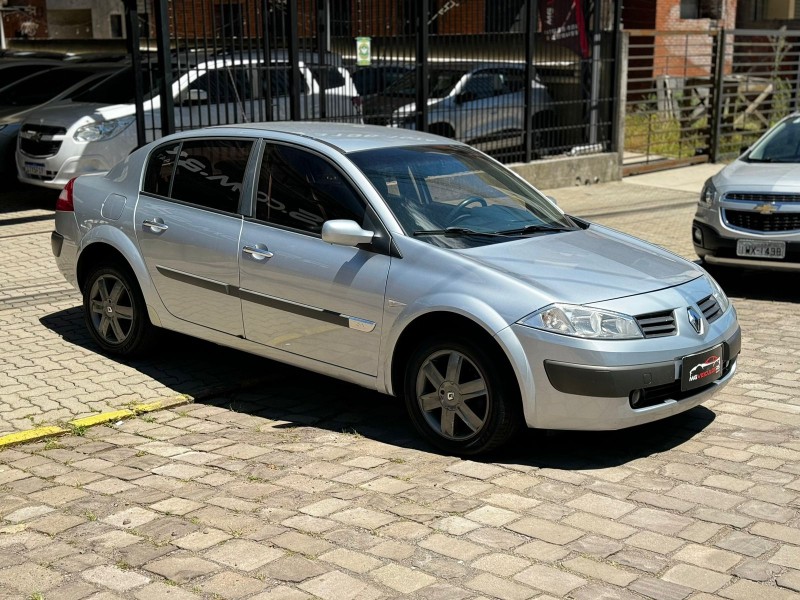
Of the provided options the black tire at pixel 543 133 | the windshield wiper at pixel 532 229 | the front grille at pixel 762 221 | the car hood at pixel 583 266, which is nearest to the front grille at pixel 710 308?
the car hood at pixel 583 266

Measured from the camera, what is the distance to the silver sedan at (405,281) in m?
5.40

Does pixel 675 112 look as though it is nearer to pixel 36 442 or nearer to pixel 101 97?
pixel 101 97

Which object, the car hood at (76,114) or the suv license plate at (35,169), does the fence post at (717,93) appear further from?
the suv license plate at (35,169)

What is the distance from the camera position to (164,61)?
12.0 m

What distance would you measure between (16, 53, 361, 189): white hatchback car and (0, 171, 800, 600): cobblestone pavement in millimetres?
5769

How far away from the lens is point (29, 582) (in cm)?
429

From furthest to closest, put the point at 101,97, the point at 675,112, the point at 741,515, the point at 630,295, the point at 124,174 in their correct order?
1. the point at 675,112
2. the point at 101,97
3. the point at 124,174
4. the point at 630,295
5. the point at 741,515


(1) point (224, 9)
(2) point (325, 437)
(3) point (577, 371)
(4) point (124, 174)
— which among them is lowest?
(2) point (325, 437)

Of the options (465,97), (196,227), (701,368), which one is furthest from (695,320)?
(465,97)

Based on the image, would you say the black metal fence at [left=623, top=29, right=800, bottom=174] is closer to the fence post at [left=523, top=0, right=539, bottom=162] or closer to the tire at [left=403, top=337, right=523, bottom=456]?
the fence post at [left=523, top=0, right=539, bottom=162]

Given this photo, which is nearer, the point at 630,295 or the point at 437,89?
the point at 630,295

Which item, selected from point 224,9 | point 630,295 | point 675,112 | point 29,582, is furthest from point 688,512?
point 675,112

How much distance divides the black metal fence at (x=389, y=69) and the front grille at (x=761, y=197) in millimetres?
5539

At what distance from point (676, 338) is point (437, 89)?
1020 cm
